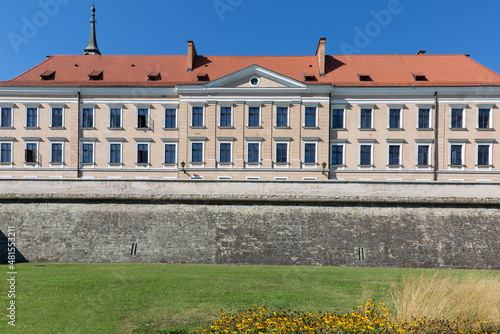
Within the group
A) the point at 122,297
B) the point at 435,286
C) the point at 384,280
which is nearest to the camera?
the point at 435,286

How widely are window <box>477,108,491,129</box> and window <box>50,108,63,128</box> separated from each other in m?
36.2

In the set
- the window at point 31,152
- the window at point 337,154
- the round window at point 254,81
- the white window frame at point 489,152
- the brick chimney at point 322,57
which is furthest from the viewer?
the brick chimney at point 322,57

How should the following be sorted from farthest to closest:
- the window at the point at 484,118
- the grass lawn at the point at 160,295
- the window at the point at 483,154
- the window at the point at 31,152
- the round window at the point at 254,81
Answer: the window at the point at 31,152
the round window at the point at 254,81
the window at the point at 484,118
the window at the point at 483,154
the grass lawn at the point at 160,295

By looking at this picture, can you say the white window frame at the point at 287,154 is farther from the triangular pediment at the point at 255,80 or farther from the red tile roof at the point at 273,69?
the red tile roof at the point at 273,69

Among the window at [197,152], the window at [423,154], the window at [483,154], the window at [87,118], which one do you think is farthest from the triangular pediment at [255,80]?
the window at [483,154]

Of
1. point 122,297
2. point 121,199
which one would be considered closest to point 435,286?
point 122,297

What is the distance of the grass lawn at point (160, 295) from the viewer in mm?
9125

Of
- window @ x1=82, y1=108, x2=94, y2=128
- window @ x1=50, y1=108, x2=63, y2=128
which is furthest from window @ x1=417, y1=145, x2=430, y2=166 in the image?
window @ x1=50, y1=108, x2=63, y2=128

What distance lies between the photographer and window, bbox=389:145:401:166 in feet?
117

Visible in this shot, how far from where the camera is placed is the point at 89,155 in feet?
119

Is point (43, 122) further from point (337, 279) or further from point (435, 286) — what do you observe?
point (435, 286)

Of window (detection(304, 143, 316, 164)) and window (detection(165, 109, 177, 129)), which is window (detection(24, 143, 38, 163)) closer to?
window (detection(165, 109, 177, 129))

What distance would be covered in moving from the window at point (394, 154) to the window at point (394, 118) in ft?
5.71

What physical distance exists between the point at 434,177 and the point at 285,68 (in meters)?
16.3
